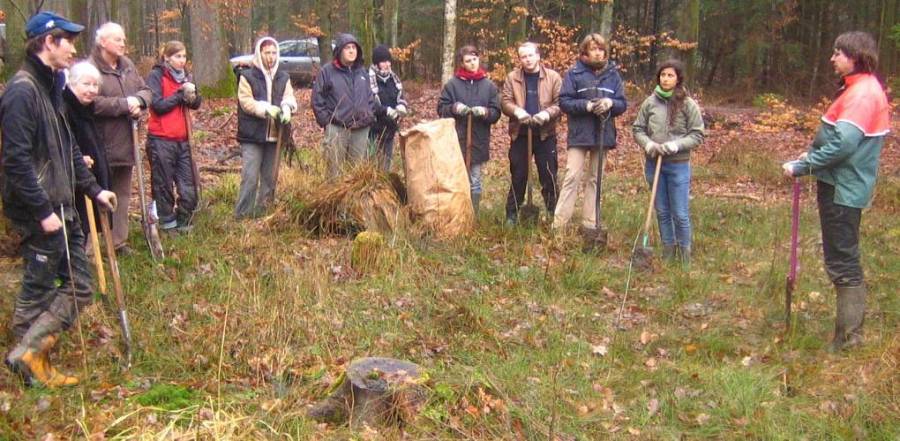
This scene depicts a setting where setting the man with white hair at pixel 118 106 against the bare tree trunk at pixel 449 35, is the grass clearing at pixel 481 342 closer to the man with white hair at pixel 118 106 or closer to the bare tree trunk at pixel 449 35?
the man with white hair at pixel 118 106

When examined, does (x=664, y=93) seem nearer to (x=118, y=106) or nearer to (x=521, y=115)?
(x=521, y=115)

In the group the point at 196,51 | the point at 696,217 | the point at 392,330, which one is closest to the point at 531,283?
the point at 392,330

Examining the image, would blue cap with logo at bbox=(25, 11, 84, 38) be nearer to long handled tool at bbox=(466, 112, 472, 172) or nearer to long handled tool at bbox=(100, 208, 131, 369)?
long handled tool at bbox=(100, 208, 131, 369)

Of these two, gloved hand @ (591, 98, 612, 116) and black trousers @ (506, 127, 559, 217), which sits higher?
gloved hand @ (591, 98, 612, 116)

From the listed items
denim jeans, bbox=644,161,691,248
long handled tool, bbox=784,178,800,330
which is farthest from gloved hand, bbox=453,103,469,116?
long handled tool, bbox=784,178,800,330

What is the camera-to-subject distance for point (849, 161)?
16.1ft

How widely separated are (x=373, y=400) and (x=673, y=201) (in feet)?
13.2

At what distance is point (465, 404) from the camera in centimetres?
411

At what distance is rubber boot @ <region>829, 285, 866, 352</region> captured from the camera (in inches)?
201

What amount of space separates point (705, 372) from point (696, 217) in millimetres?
4518

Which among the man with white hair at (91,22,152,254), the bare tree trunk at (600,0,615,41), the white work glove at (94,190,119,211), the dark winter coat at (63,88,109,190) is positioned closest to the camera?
the white work glove at (94,190,119,211)

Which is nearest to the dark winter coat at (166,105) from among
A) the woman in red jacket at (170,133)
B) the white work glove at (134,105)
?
the woman in red jacket at (170,133)

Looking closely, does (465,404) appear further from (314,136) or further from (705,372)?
(314,136)

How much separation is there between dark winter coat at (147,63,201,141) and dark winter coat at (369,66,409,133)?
227cm
